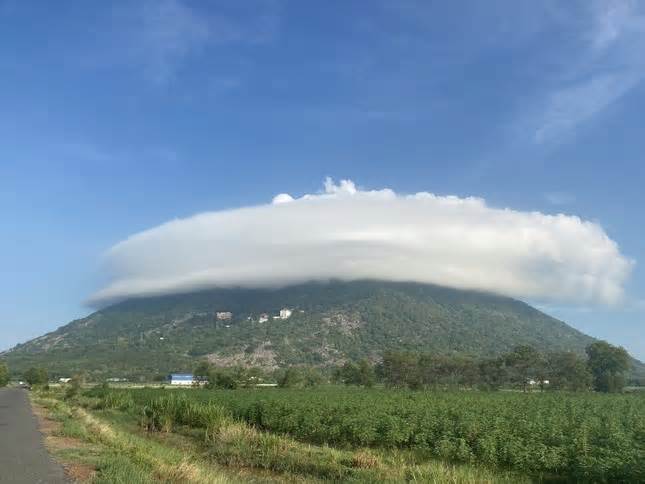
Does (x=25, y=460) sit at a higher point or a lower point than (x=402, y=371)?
higher

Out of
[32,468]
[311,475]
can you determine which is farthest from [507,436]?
[32,468]

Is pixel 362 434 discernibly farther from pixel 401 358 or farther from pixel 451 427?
pixel 401 358

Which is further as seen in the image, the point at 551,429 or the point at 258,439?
the point at 258,439

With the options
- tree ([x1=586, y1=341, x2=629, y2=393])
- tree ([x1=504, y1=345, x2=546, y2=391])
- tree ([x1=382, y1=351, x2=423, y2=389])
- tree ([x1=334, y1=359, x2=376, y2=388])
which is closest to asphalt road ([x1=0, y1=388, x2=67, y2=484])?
tree ([x1=382, y1=351, x2=423, y2=389])

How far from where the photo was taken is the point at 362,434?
2786 cm

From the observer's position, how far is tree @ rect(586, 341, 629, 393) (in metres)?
138

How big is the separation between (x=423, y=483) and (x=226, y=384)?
107733 mm

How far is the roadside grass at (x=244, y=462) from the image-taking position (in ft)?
56.6

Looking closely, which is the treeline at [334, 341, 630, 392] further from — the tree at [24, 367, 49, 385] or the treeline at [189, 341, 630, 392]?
the tree at [24, 367, 49, 385]

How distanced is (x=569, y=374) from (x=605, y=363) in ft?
43.4

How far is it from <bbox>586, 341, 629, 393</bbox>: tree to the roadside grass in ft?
422

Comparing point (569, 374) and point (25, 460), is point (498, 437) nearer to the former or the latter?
point (25, 460)

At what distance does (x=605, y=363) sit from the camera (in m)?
144

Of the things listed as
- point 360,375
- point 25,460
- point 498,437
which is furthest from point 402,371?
point 25,460
